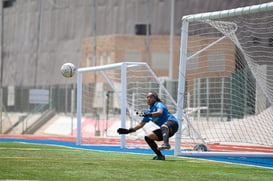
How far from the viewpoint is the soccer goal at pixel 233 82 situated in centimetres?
1884

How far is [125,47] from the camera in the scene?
44.1 metres

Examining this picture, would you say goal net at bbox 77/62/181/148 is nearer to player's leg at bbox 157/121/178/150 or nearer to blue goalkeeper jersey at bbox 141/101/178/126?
blue goalkeeper jersey at bbox 141/101/178/126

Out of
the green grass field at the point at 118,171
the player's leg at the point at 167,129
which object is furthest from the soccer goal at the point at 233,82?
the green grass field at the point at 118,171

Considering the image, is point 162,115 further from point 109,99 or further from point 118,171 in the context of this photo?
point 109,99

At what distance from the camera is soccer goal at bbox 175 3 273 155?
1884 centimetres

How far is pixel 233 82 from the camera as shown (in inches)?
1075

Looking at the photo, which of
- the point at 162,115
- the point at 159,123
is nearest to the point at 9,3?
the point at 159,123

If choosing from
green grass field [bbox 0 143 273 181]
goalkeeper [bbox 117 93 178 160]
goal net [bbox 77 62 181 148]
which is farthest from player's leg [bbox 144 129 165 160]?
goal net [bbox 77 62 181 148]

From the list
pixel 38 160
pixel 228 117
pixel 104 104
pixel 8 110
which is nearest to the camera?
pixel 38 160

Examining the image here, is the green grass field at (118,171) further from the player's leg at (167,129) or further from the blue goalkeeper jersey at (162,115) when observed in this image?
the blue goalkeeper jersey at (162,115)

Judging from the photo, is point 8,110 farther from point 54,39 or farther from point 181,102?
point 181,102

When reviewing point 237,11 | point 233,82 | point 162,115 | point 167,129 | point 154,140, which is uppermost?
point 237,11

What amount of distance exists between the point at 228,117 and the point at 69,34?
1817 centimetres

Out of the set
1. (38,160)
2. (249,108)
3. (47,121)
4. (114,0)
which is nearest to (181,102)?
(38,160)
